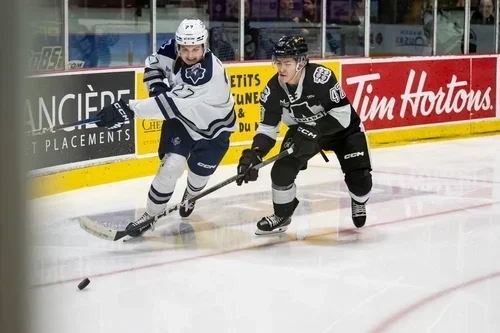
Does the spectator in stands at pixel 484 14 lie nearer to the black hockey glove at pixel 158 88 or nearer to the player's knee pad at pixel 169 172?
the black hockey glove at pixel 158 88

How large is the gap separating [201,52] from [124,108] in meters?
0.41

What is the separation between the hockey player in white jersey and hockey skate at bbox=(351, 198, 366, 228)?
2.14ft

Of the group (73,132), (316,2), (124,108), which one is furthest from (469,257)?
(316,2)

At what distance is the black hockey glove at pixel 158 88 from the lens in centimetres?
398

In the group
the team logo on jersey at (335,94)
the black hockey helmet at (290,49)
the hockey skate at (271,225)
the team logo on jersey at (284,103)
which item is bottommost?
the hockey skate at (271,225)

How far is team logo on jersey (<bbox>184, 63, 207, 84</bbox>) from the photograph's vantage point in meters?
3.70

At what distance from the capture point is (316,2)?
7234 mm

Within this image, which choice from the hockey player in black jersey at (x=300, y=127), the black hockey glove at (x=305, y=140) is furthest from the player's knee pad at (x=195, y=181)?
the black hockey glove at (x=305, y=140)

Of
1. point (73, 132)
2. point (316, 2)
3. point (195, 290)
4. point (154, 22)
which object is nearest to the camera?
point (195, 290)

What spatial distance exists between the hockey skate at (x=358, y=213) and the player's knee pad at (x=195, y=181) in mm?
687

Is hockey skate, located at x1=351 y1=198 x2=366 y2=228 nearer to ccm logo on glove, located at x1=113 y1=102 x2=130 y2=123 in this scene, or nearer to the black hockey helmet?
the black hockey helmet

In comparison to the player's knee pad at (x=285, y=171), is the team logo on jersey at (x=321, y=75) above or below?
above

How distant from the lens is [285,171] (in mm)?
3809

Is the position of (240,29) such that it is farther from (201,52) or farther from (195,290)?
(195,290)
